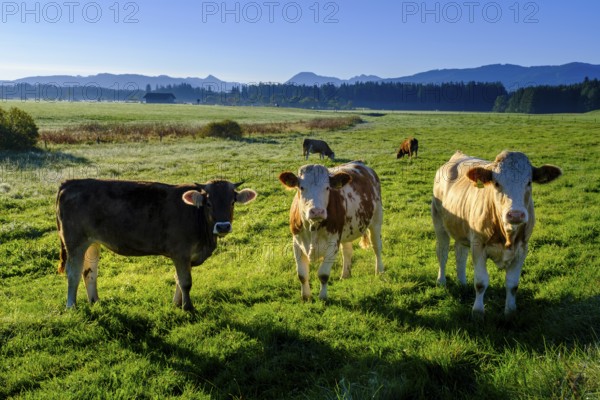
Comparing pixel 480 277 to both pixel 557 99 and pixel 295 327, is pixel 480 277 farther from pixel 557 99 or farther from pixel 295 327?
pixel 557 99

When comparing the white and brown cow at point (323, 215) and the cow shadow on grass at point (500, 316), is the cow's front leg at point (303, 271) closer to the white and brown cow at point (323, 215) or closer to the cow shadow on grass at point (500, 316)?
the white and brown cow at point (323, 215)

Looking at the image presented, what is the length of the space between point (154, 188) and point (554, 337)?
226 inches

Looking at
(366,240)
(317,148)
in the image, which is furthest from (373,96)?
(366,240)

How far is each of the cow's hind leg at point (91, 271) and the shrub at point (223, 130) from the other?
114ft

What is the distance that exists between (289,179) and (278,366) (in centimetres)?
270

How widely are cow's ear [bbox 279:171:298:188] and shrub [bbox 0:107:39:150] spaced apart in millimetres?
27092

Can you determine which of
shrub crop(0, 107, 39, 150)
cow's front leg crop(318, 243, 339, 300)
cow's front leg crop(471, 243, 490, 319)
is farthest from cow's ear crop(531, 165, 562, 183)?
shrub crop(0, 107, 39, 150)

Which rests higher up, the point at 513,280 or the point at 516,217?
the point at 516,217

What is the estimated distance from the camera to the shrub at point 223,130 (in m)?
41.4

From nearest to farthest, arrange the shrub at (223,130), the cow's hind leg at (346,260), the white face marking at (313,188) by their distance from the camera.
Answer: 1. the white face marking at (313,188)
2. the cow's hind leg at (346,260)
3. the shrub at (223,130)

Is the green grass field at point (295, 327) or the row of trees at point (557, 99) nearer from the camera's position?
the green grass field at point (295, 327)

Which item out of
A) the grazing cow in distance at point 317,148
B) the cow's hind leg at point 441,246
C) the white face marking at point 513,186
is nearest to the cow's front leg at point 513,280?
the white face marking at point 513,186

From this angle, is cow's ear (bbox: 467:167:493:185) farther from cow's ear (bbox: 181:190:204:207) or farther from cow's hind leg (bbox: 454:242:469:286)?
cow's ear (bbox: 181:190:204:207)

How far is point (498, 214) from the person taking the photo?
5.64 metres
